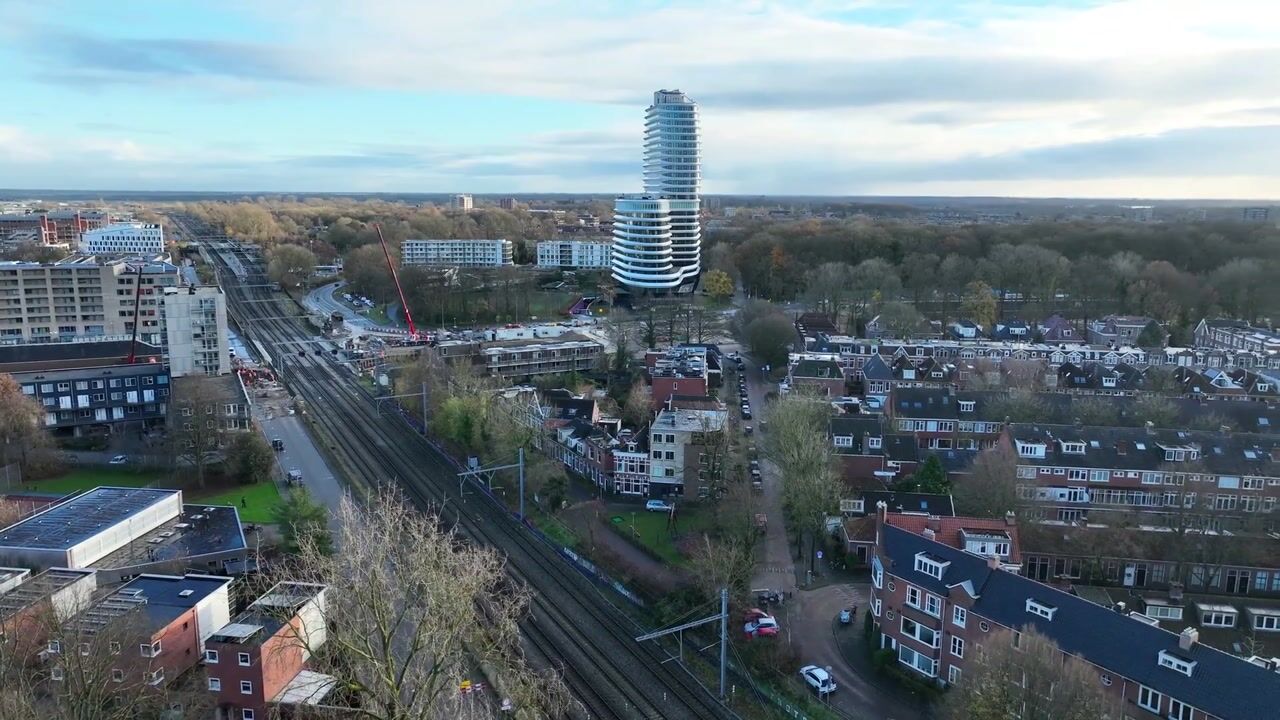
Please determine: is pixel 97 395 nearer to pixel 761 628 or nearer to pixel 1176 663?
pixel 761 628

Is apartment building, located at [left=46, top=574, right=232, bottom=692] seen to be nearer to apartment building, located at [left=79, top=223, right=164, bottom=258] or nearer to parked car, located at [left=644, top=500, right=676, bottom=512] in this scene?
parked car, located at [left=644, top=500, right=676, bottom=512]

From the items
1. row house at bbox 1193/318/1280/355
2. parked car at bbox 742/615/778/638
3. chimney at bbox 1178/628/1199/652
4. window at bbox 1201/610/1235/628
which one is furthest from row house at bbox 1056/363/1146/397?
chimney at bbox 1178/628/1199/652

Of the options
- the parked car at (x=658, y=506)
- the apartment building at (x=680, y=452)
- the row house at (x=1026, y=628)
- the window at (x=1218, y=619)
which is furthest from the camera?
the apartment building at (x=680, y=452)

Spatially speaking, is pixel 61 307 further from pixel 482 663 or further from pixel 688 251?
pixel 688 251

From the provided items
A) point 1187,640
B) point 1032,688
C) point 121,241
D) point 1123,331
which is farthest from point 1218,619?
point 121,241

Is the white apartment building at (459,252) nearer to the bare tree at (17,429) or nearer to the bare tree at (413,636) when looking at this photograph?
the bare tree at (17,429)

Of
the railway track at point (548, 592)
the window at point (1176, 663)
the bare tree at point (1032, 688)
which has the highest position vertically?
the bare tree at point (1032, 688)

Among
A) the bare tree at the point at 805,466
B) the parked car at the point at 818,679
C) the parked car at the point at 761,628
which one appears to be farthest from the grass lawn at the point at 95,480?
the parked car at the point at 818,679
